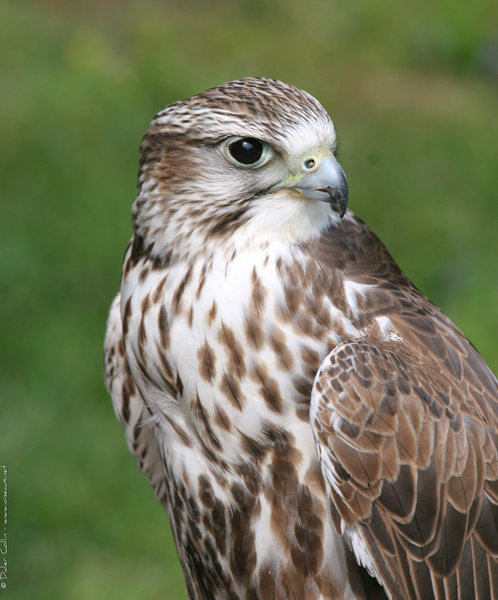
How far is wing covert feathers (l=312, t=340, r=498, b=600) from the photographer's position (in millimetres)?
2725

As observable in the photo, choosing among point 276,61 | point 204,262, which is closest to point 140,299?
point 204,262

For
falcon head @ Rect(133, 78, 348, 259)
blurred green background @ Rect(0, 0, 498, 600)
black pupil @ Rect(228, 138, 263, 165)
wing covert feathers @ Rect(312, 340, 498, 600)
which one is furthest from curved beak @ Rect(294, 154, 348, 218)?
blurred green background @ Rect(0, 0, 498, 600)

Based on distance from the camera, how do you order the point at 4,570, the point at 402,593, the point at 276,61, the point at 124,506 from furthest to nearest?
the point at 276,61
the point at 124,506
the point at 4,570
the point at 402,593

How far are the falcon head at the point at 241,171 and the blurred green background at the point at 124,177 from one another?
257cm

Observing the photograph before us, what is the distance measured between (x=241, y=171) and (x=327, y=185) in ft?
0.80

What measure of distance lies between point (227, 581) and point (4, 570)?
2064 millimetres

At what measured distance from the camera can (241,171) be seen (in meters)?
2.80

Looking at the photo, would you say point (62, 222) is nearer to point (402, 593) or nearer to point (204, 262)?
point (204, 262)

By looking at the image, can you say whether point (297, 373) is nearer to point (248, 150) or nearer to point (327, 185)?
point (327, 185)

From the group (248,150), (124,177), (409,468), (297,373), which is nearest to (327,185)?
(248,150)

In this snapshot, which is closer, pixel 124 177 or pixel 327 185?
pixel 327 185

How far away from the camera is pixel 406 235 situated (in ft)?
22.5

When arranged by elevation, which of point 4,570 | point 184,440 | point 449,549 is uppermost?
point 184,440

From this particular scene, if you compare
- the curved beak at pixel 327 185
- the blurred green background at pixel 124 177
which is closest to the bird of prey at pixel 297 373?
the curved beak at pixel 327 185
